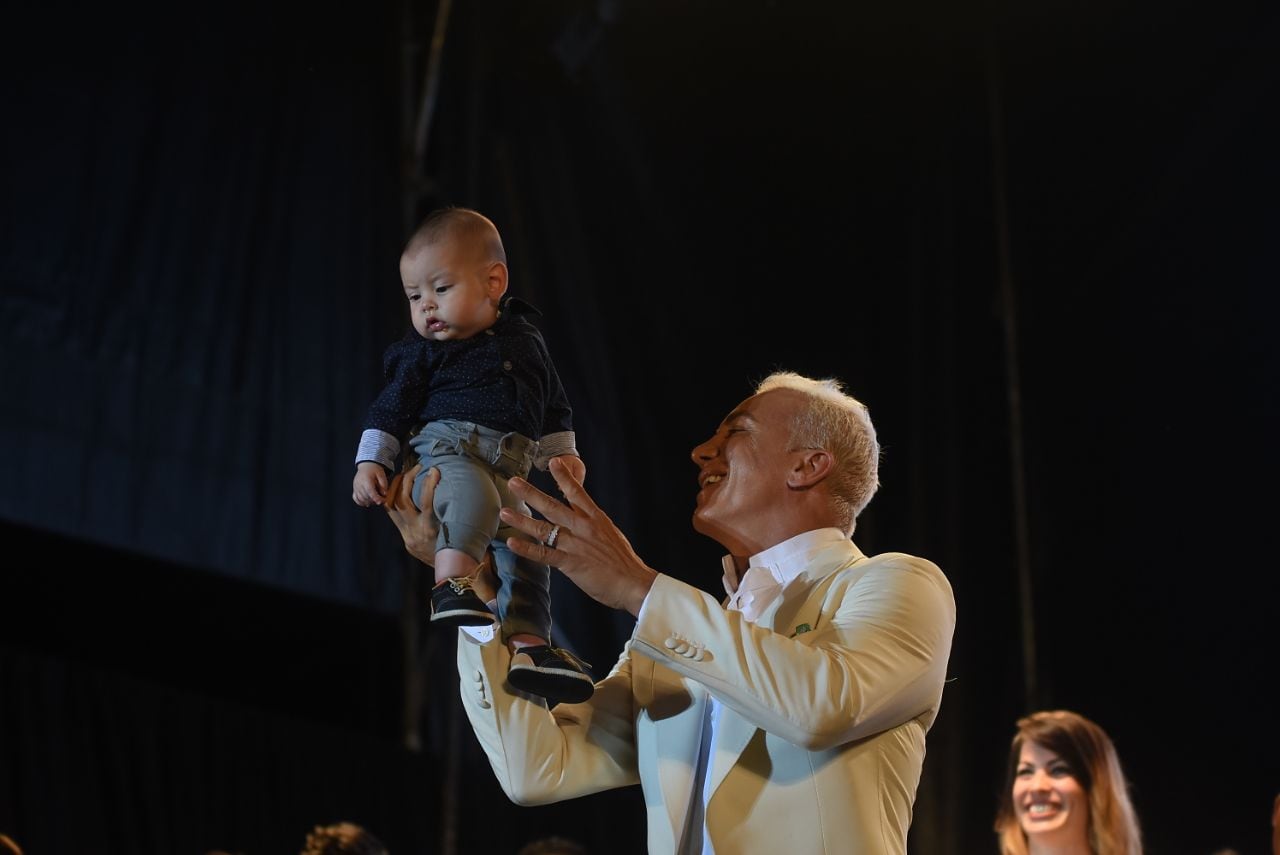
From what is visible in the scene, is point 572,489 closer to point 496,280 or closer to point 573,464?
point 573,464

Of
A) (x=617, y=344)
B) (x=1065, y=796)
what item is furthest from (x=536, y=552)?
(x=617, y=344)

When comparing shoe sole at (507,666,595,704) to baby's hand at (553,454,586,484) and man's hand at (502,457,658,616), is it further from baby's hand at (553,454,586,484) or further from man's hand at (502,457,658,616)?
baby's hand at (553,454,586,484)

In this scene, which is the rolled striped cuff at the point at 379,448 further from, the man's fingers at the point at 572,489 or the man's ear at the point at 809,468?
the man's ear at the point at 809,468

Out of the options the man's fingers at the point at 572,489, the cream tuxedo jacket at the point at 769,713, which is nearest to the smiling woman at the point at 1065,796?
the cream tuxedo jacket at the point at 769,713

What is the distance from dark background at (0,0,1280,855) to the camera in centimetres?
496

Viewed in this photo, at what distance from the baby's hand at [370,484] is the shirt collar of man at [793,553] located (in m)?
0.57

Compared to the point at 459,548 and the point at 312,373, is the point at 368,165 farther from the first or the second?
the point at 459,548

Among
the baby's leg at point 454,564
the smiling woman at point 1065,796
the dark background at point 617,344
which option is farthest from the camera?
the dark background at point 617,344

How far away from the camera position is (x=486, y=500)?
2.16m

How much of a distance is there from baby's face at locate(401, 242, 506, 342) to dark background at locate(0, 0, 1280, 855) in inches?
109

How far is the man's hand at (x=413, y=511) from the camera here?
7.13 feet

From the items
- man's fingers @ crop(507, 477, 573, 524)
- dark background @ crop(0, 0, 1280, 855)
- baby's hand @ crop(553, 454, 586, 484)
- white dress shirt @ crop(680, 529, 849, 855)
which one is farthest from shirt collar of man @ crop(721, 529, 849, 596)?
dark background @ crop(0, 0, 1280, 855)

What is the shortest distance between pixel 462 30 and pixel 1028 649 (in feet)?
10.6

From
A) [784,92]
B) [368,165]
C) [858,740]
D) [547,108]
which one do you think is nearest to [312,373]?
[368,165]
